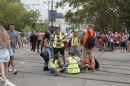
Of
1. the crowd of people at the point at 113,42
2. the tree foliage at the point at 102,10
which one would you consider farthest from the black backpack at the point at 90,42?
the tree foliage at the point at 102,10

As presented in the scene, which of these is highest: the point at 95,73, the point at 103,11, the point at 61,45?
the point at 103,11

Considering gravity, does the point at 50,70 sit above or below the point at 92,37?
below

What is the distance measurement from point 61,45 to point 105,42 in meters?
13.1

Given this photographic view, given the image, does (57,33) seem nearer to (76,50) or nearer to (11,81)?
(76,50)

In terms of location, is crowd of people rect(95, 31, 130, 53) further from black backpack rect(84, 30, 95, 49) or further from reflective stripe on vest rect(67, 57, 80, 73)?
reflective stripe on vest rect(67, 57, 80, 73)

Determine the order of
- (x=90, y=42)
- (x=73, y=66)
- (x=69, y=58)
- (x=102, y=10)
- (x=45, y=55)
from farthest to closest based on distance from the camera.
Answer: (x=102, y=10), (x=45, y=55), (x=69, y=58), (x=90, y=42), (x=73, y=66)

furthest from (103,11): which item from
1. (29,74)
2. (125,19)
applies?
(29,74)

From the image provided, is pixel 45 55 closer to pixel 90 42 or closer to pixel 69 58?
pixel 69 58

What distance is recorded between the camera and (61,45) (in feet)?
39.0

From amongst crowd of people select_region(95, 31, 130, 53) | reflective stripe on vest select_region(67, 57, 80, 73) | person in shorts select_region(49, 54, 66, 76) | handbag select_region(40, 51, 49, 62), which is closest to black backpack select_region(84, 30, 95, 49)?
reflective stripe on vest select_region(67, 57, 80, 73)

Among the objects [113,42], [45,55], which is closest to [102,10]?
[113,42]

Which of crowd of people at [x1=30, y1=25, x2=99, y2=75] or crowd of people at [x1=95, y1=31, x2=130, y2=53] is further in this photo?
crowd of people at [x1=95, y1=31, x2=130, y2=53]

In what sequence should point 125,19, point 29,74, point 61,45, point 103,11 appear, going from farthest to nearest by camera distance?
1. point 103,11
2. point 125,19
3. point 61,45
4. point 29,74

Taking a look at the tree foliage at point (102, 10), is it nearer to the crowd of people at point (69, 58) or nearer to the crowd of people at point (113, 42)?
the crowd of people at point (113, 42)
